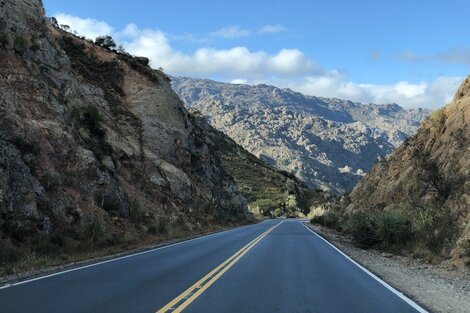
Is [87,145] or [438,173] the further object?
[438,173]

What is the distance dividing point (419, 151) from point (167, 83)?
91.4 ft

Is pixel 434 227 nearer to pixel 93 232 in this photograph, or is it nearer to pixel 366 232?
pixel 366 232

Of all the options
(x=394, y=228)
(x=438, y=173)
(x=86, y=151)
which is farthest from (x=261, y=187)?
(x=394, y=228)

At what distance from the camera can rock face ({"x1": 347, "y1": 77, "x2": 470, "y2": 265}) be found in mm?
23062

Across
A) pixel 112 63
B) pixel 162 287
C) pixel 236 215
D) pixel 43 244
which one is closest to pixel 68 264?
pixel 43 244

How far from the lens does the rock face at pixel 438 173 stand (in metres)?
23.1

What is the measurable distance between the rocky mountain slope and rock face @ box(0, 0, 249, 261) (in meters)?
0.07

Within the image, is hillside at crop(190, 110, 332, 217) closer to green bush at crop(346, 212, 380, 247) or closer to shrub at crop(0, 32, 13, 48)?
green bush at crop(346, 212, 380, 247)

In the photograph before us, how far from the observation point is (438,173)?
96.5ft

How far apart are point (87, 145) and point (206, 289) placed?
2032cm

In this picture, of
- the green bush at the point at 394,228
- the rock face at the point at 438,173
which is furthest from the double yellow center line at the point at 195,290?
the green bush at the point at 394,228

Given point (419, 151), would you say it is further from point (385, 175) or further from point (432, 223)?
point (432, 223)

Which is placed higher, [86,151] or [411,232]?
[86,151]

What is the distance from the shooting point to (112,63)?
50438 millimetres
